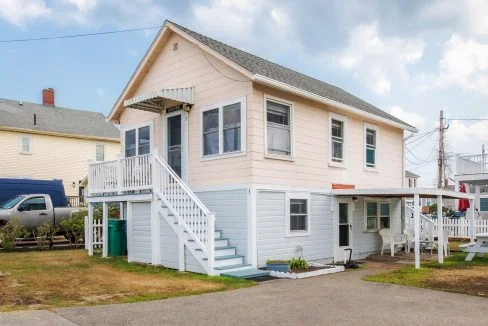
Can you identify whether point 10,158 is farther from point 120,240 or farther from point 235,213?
point 235,213

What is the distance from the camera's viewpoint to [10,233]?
17609 millimetres

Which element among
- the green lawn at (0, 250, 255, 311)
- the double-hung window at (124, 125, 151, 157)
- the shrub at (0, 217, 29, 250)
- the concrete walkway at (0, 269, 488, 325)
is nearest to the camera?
the concrete walkway at (0, 269, 488, 325)

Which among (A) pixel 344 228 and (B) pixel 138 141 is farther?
(B) pixel 138 141

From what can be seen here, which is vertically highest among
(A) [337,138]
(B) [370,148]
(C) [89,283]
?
(A) [337,138]

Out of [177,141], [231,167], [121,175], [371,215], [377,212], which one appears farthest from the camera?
[377,212]

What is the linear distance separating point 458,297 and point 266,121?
6582 millimetres

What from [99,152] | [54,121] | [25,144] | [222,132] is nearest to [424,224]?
[222,132]

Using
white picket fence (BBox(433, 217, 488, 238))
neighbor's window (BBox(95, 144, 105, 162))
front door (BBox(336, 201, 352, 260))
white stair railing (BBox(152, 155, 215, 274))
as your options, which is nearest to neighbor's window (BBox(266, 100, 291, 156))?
white stair railing (BBox(152, 155, 215, 274))

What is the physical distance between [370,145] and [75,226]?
40.7 feet

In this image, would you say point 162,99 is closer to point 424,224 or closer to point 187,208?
point 187,208

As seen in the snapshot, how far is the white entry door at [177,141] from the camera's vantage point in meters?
15.1

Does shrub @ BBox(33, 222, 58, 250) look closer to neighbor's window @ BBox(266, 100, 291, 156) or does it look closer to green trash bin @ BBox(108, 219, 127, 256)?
green trash bin @ BBox(108, 219, 127, 256)

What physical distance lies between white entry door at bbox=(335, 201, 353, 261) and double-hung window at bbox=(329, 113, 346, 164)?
60.5 inches

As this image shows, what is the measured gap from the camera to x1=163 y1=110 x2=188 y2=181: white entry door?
15070 millimetres
